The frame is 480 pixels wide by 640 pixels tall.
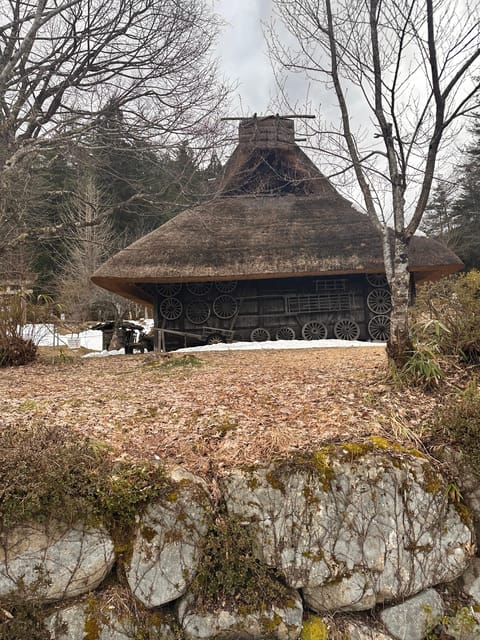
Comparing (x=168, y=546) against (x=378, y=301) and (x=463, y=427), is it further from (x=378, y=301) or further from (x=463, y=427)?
(x=378, y=301)

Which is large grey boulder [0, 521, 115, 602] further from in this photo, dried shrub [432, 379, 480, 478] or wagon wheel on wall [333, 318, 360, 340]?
wagon wheel on wall [333, 318, 360, 340]

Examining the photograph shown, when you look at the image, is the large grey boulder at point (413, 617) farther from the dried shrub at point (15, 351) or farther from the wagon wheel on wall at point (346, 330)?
the wagon wheel on wall at point (346, 330)

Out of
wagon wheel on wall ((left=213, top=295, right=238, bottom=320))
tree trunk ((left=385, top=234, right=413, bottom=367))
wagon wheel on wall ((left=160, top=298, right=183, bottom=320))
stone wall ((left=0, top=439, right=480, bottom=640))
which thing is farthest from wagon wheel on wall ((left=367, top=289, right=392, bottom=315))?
stone wall ((left=0, top=439, right=480, bottom=640))

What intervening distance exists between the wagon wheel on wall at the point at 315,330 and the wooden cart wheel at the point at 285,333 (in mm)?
406

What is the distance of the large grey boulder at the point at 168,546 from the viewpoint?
2.58m

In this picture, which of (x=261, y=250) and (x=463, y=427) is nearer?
(x=463, y=427)

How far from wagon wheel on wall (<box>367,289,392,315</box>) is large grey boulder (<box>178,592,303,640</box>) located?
11505mm

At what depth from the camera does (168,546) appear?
8.70 feet

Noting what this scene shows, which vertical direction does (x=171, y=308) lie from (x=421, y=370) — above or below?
above

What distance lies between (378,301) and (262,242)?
4.41m

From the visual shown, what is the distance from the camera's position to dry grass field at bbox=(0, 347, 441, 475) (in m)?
3.32

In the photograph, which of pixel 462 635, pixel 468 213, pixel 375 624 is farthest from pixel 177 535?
pixel 468 213

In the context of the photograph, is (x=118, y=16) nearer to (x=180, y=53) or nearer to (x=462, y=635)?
(x=180, y=53)

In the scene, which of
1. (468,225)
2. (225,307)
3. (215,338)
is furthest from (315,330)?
(468,225)
